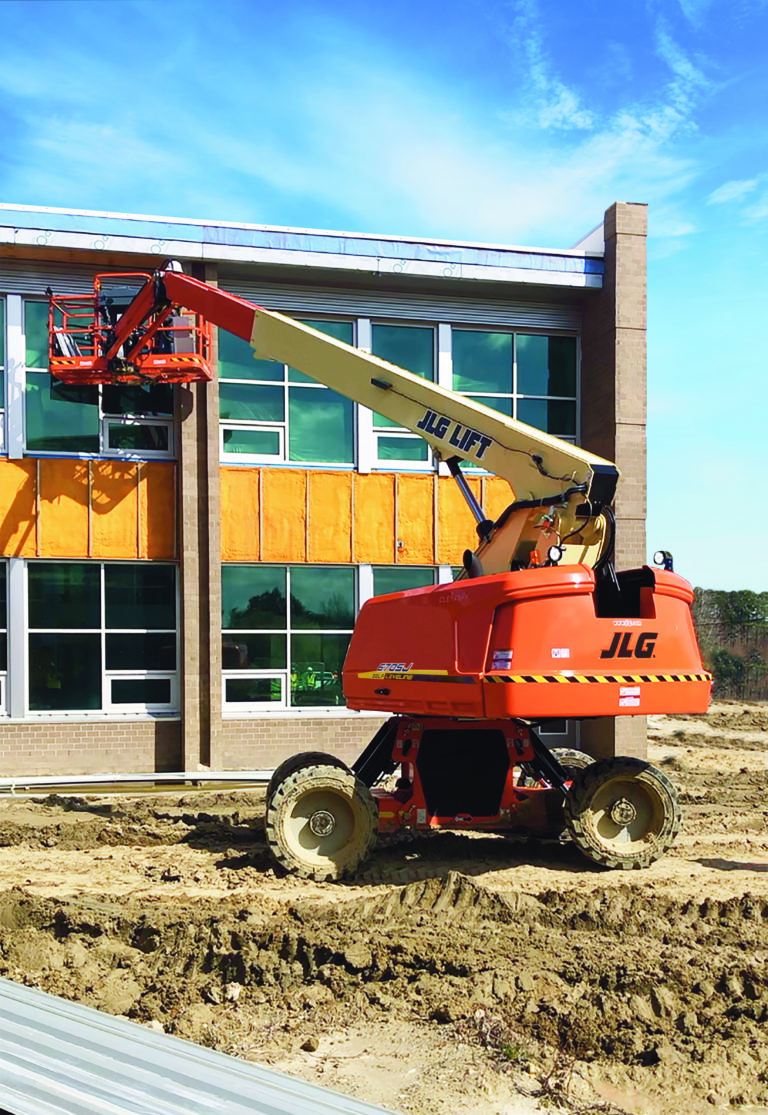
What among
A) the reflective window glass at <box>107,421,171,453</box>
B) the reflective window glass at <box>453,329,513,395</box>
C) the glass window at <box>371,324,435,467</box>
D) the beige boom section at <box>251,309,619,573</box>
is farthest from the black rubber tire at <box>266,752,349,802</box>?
the reflective window glass at <box>453,329,513,395</box>

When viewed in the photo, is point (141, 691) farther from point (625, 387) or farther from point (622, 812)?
point (625, 387)

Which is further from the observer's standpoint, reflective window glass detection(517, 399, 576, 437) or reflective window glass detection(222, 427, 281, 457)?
reflective window glass detection(517, 399, 576, 437)

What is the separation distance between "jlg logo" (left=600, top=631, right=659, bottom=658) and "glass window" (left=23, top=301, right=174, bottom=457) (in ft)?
32.2

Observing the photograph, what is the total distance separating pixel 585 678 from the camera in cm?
918

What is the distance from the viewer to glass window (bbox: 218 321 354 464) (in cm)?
1742

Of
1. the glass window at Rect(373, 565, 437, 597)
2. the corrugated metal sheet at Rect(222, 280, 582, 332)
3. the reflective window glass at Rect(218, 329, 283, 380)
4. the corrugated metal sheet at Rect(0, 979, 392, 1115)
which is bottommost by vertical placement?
the corrugated metal sheet at Rect(0, 979, 392, 1115)

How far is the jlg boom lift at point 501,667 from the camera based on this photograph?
30.1 ft

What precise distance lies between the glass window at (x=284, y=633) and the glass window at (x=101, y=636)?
974mm

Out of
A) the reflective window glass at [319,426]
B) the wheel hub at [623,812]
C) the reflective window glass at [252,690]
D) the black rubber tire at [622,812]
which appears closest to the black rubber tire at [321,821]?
the black rubber tire at [622,812]

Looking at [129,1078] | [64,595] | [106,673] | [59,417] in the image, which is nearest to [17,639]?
[64,595]

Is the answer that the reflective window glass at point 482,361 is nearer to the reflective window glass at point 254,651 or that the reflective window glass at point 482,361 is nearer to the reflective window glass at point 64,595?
the reflective window glass at point 254,651

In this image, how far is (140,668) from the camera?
1689 centimetres

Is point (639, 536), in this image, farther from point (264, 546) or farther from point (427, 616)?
point (427, 616)

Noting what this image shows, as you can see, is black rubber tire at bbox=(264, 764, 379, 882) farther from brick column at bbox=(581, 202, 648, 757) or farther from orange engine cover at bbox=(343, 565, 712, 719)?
brick column at bbox=(581, 202, 648, 757)
